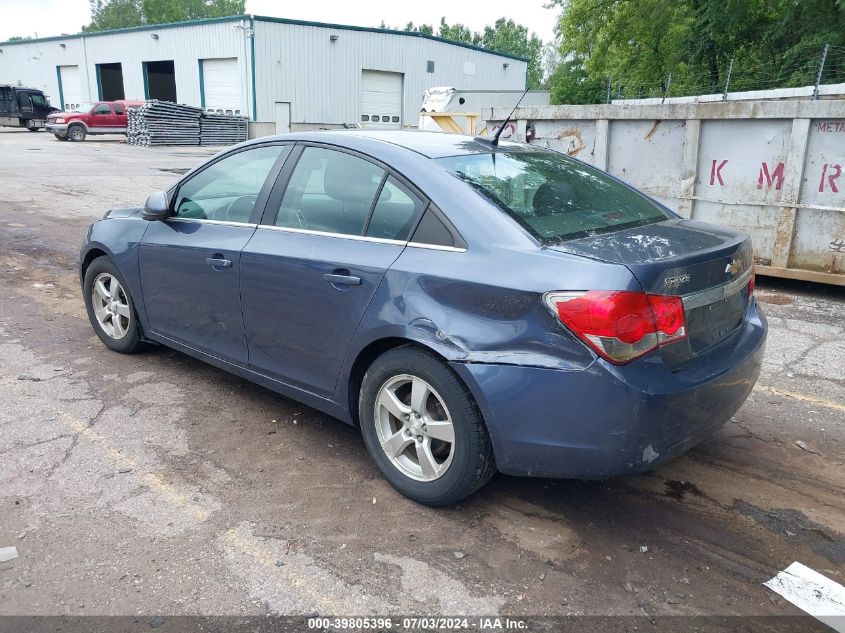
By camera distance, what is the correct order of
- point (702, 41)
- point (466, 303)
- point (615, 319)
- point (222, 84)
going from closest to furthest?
point (615, 319) → point (466, 303) → point (702, 41) → point (222, 84)

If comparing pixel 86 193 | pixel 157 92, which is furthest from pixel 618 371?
pixel 157 92

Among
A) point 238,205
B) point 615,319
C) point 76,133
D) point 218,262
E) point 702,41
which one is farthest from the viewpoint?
point 76,133

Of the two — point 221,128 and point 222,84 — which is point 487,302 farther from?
point 222,84

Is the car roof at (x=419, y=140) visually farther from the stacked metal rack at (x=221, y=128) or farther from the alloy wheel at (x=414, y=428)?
the stacked metal rack at (x=221, y=128)

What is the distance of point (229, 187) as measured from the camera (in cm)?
430

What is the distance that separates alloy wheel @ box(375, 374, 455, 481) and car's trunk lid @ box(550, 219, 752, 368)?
882mm

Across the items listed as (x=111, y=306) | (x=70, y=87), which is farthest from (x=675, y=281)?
(x=70, y=87)

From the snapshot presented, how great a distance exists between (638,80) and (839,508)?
32.6 m

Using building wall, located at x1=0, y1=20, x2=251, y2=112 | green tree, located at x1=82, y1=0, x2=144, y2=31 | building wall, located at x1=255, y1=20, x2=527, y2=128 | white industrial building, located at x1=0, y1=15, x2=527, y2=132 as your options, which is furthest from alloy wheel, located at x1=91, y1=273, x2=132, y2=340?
green tree, located at x1=82, y1=0, x2=144, y2=31

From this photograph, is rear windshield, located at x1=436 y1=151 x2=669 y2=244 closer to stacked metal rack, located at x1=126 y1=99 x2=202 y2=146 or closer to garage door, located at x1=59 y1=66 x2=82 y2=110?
stacked metal rack, located at x1=126 y1=99 x2=202 y2=146

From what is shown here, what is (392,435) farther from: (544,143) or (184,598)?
(544,143)

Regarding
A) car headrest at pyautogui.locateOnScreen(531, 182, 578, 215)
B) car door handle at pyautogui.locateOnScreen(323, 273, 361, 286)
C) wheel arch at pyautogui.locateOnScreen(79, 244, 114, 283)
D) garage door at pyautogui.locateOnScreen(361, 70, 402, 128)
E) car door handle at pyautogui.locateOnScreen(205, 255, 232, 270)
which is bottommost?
wheel arch at pyautogui.locateOnScreen(79, 244, 114, 283)

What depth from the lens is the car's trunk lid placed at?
9.04ft

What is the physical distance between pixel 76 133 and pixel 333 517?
3352 centimetres
